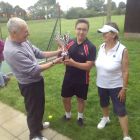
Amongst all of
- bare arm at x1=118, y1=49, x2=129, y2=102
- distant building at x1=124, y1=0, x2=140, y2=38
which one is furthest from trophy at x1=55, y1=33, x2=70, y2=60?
distant building at x1=124, y1=0, x2=140, y2=38

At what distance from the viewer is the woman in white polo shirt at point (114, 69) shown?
9.34ft

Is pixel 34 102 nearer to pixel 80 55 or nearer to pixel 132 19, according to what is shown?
pixel 80 55

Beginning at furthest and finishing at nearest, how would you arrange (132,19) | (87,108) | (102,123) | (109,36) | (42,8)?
(132,19) < (42,8) < (87,108) < (102,123) < (109,36)

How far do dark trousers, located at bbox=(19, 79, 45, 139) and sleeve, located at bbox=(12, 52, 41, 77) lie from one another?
29 centimetres

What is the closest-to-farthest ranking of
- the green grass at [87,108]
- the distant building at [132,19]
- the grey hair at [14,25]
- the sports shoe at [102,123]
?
the grey hair at [14,25] < the green grass at [87,108] < the sports shoe at [102,123] < the distant building at [132,19]

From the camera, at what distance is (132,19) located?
496 inches

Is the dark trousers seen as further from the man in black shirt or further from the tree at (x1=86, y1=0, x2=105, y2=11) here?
the tree at (x1=86, y1=0, x2=105, y2=11)

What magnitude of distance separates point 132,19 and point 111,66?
1057 cm

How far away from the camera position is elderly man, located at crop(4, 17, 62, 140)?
269cm

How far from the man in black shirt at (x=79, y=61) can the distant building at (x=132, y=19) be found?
1007 cm

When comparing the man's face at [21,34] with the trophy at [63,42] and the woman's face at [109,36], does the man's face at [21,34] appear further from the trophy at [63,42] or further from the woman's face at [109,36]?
the woman's face at [109,36]

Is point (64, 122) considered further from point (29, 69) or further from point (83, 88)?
point (29, 69)

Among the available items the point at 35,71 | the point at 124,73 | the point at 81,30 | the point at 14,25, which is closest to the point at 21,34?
the point at 14,25

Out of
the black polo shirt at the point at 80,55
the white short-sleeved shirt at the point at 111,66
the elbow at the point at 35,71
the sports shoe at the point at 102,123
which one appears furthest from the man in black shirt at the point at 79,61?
the sports shoe at the point at 102,123
